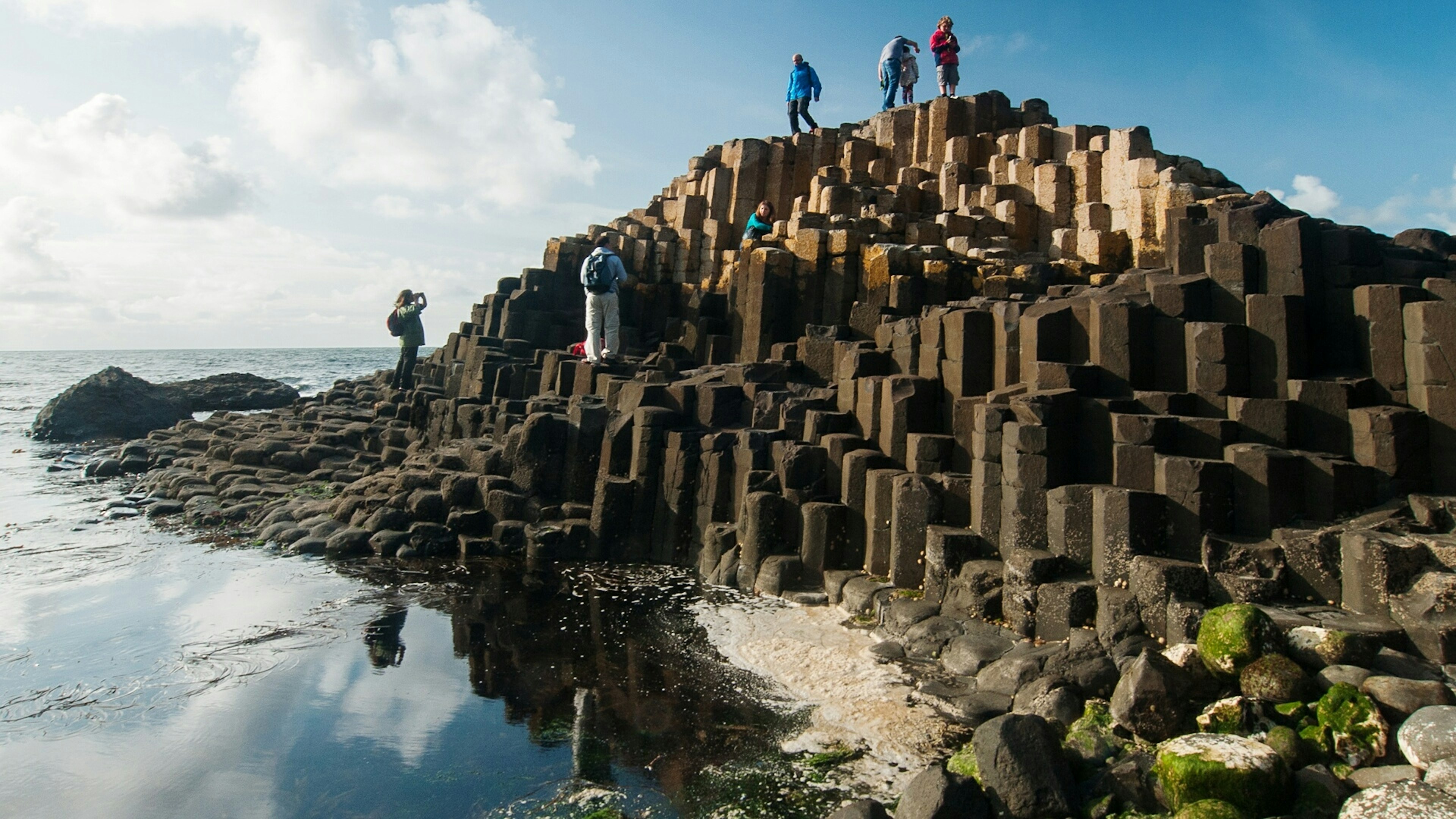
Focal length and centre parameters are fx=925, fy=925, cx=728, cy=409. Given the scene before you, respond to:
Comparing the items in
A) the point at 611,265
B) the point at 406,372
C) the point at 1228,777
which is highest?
the point at 611,265

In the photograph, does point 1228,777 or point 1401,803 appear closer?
point 1401,803

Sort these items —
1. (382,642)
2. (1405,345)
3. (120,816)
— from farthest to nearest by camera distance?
(382,642)
(1405,345)
(120,816)

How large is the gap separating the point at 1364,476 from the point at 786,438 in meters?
5.69

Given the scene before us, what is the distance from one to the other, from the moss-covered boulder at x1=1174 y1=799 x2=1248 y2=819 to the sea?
1849 mm

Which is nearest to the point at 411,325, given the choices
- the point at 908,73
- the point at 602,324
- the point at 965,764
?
the point at 602,324

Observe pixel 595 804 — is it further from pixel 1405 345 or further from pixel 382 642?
pixel 1405 345

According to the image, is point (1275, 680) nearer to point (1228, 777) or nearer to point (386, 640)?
point (1228, 777)

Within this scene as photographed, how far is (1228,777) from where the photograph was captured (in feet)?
15.3

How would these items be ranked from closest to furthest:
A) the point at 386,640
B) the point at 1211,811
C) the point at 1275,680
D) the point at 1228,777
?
the point at 1211,811, the point at 1228,777, the point at 1275,680, the point at 386,640

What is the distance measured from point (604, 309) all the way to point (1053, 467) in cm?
914

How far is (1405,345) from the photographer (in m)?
7.62

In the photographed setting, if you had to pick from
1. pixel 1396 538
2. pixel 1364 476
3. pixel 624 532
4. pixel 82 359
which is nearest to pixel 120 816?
pixel 624 532

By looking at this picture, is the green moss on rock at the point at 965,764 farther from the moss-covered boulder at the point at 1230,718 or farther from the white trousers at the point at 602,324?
the white trousers at the point at 602,324

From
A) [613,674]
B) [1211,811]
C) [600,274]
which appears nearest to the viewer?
[1211,811]
